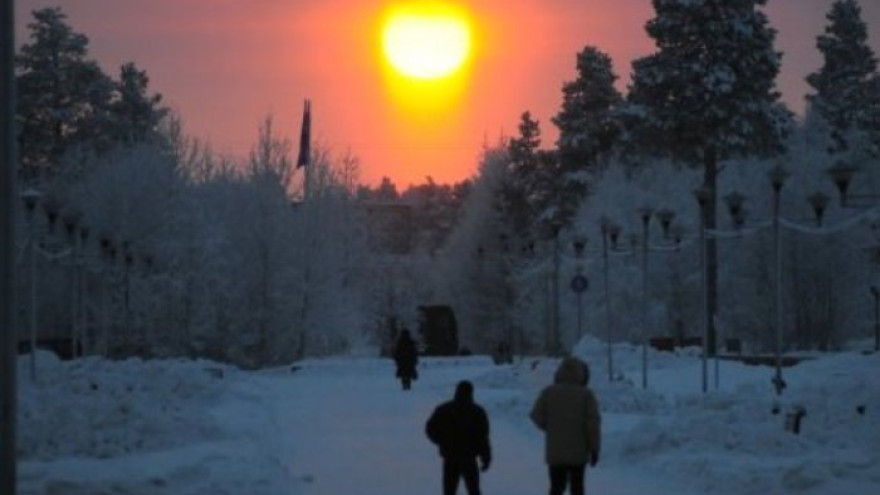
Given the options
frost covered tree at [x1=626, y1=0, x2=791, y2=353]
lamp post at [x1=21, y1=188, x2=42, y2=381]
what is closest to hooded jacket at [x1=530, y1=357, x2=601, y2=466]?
lamp post at [x1=21, y1=188, x2=42, y2=381]

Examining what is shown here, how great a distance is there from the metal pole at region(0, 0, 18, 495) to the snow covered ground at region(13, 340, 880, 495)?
4006mm

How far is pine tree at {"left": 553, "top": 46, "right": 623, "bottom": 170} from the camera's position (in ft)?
275

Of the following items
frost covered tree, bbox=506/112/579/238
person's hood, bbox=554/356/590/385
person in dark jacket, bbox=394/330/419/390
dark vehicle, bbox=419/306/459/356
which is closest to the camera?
person's hood, bbox=554/356/590/385

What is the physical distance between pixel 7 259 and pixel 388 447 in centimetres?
1111

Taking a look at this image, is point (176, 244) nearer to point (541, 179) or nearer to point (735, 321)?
point (735, 321)

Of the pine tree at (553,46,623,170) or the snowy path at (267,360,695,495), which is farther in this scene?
the pine tree at (553,46,623,170)

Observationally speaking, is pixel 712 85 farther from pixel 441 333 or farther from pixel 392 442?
pixel 392 442

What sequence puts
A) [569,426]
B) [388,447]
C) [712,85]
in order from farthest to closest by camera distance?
[712,85] < [388,447] < [569,426]

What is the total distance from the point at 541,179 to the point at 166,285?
1352 inches

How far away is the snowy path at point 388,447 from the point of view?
17.1 metres

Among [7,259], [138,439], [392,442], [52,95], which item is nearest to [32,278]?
[392,442]

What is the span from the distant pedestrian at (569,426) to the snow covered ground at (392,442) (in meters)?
3.65

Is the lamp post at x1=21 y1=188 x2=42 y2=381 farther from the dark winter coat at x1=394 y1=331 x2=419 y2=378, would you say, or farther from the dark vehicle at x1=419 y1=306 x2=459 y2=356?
the dark vehicle at x1=419 y1=306 x2=459 y2=356

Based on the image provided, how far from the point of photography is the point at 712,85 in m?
53.9
